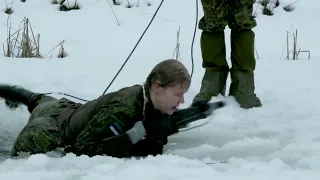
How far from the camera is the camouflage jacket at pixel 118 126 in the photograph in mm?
2781

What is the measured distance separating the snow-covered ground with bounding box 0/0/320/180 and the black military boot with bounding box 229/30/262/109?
3.6 inches

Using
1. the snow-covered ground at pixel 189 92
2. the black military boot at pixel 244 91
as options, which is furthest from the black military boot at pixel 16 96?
the black military boot at pixel 244 91

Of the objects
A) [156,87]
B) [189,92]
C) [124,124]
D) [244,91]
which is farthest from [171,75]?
[189,92]

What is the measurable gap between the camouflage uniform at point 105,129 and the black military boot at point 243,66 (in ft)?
2.67

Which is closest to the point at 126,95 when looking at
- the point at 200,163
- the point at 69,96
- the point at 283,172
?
the point at 200,163

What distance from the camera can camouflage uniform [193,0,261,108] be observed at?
3.77 meters

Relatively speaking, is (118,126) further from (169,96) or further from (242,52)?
(242,52)

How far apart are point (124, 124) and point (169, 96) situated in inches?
9.5

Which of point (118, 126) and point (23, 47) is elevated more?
point (118, 126)

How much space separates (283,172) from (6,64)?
119 inches

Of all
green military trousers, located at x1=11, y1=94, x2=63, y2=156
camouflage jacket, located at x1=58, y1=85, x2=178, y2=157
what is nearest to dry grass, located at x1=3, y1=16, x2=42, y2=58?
green military trousers, located at x1=11, y1=94, x2=63, y2=156

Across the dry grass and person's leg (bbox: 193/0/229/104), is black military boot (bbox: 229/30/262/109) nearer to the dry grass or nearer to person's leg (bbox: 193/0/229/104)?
person's leg (bbox: 193/0/229/104)

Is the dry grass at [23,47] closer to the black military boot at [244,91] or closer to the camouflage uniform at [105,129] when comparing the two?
the black military boot at [244,91]

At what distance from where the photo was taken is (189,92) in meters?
4.20
